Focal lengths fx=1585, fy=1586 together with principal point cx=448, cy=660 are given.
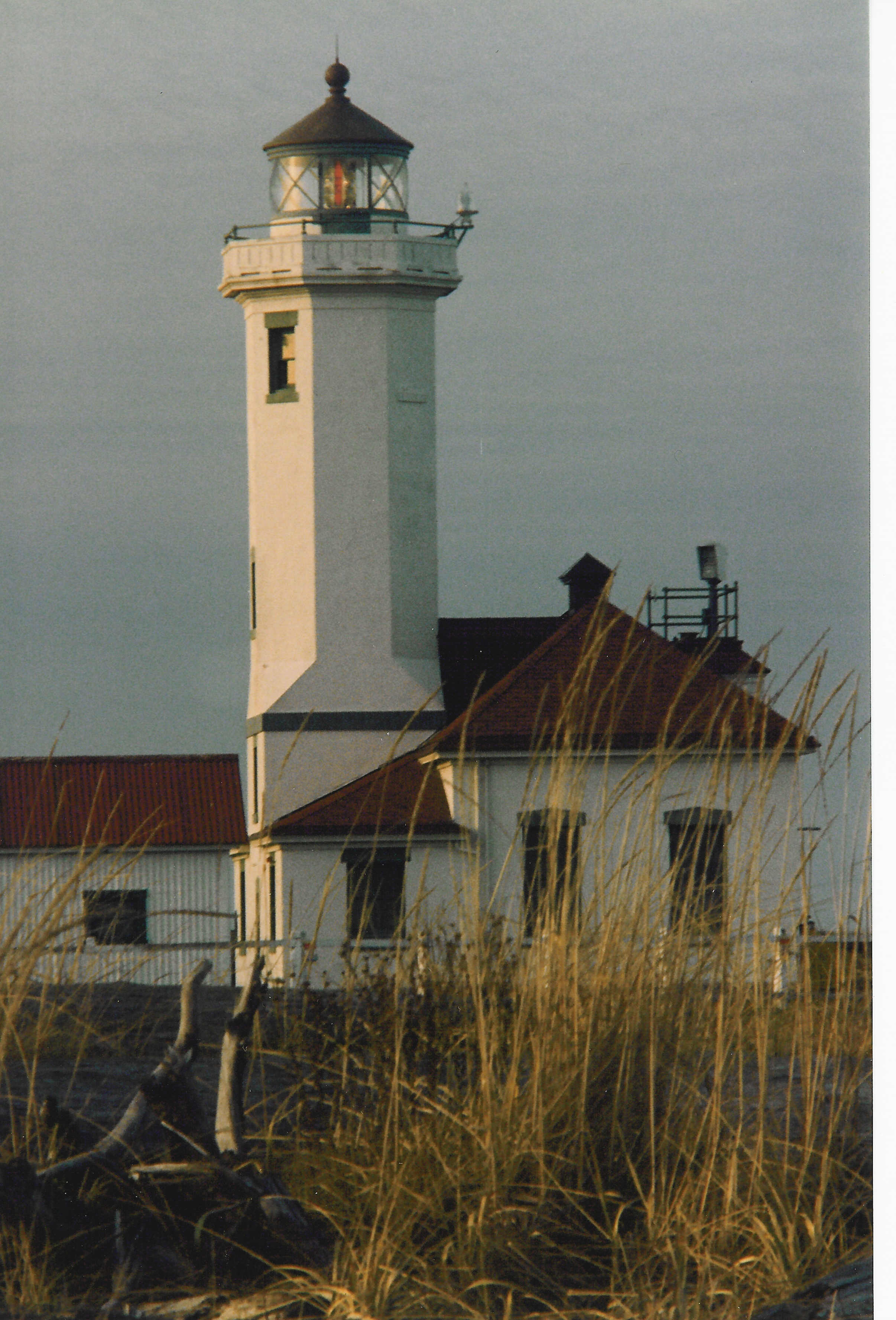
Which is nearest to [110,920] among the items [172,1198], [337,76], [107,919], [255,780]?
[107,919]

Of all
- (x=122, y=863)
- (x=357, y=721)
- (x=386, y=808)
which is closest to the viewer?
(x=122, y=863)

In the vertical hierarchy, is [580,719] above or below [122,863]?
above

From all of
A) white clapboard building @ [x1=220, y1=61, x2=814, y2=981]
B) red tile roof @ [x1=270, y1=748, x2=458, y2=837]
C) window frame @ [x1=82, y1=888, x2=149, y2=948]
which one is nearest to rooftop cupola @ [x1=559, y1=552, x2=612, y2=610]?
white clapboard building @ [x1=220, y1=61, x2=814, y2=981]

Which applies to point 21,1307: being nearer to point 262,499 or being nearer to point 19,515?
point 19,515

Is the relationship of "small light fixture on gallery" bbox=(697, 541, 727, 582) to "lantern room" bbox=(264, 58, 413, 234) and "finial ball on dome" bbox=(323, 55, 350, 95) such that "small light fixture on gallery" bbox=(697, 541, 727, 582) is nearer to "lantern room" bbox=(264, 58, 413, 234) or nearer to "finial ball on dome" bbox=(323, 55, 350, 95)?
"finial ball on dome" bbox=(323, 55, 350, 95)

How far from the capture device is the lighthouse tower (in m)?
9.82

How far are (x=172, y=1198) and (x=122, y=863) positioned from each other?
358 centimetres

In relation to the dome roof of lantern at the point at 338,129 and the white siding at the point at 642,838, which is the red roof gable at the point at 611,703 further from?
the dome roof of lantern at the point at 338,129

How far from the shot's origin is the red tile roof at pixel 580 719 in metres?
2.66

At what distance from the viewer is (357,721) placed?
9.68 metres

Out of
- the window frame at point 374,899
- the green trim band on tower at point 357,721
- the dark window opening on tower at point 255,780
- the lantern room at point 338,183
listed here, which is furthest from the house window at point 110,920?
the lantern room at point 338,183

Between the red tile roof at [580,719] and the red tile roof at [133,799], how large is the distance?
1.30ft

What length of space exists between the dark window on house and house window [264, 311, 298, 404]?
5.31m

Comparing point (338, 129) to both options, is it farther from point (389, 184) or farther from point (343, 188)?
point (343, 188)
